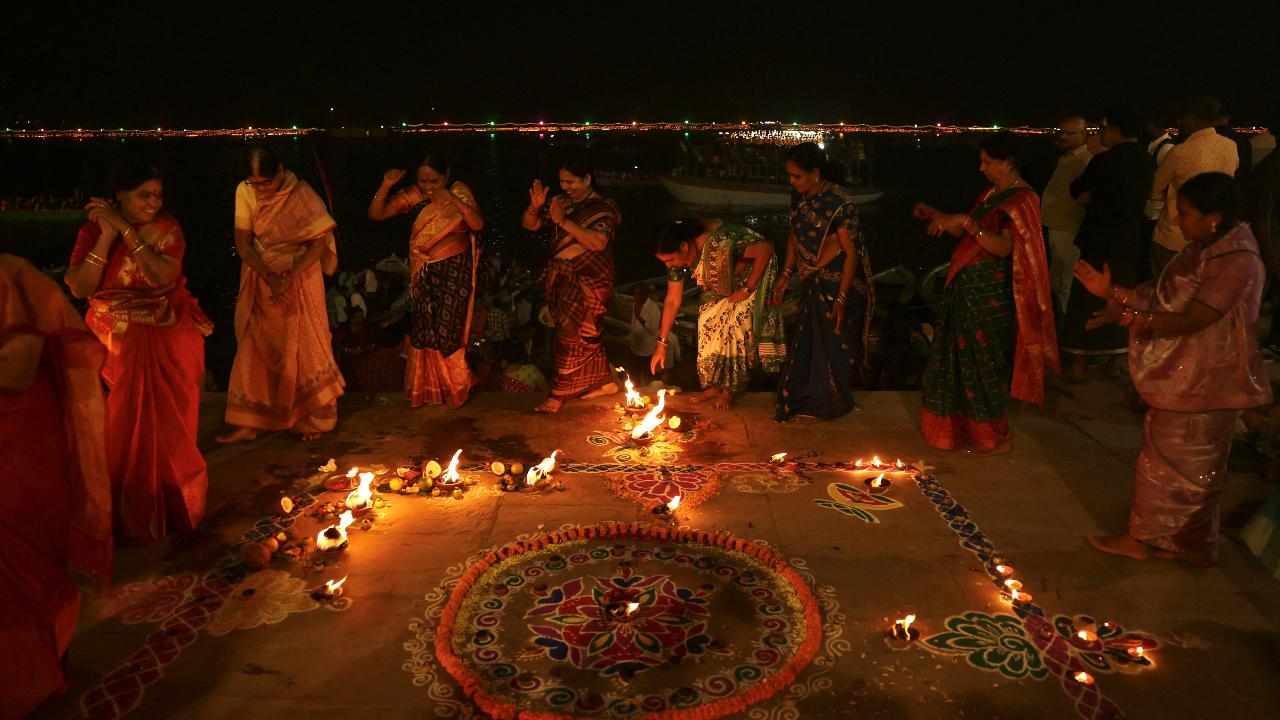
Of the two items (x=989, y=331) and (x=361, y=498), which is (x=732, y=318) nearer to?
(x=989, y=331)

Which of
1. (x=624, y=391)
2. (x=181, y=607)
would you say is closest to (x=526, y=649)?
(x=181, y=607)

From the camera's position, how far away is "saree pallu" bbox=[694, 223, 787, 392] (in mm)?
6383

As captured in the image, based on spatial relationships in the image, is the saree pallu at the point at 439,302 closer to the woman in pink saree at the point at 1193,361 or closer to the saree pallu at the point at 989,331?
the saree pallu at the point at 989,331

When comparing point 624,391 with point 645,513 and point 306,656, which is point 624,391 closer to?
point 645,513

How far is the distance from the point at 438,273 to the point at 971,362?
12.1 feet

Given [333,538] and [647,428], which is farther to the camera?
[647,428]

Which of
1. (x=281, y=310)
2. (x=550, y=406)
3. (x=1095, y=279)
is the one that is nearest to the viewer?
(x=1095, y=279)

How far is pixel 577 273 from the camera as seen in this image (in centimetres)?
657

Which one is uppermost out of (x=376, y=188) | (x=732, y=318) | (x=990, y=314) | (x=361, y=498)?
(x=990, y=314)

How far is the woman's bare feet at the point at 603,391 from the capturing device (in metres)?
7.00

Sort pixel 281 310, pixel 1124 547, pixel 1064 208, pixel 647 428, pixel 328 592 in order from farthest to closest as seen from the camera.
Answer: pixel 1064 208 < pixel 647 428 < pixel 281 310 < pixel 1124 547 < pixel 328 592

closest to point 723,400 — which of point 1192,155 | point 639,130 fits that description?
point 1192,155

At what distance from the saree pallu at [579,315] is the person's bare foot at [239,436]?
6.99ft

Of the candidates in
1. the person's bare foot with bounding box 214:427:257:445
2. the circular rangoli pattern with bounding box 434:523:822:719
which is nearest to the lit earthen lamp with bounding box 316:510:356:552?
the circular rangoli pattern with bounding box 434:523:822:719
